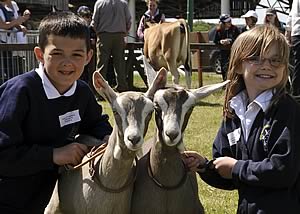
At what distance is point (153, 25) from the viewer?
12109 millimetres

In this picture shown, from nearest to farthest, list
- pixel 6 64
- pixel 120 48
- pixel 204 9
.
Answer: pixel 6 64 < pixel 120 48 < pixel 204 9

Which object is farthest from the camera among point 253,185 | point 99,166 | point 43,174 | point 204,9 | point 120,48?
point 204,9

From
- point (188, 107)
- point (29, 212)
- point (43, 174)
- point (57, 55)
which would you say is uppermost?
point (57, 55)

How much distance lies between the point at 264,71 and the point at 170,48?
25.9 feet

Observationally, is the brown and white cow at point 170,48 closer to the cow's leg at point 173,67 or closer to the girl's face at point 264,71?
the cow's leg at point 173,67

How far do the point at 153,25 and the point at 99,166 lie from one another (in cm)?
891

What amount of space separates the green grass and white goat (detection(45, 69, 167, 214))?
1.41 metres

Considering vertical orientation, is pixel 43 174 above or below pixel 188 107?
below

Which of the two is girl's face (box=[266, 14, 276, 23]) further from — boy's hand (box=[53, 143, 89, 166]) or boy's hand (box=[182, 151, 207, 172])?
boy's hand (box=[53, 143, 89, 166])

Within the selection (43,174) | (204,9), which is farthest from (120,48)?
(204,9)

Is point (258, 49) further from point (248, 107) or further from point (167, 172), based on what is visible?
point (167, 172)

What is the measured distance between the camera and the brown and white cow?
36.3 feet

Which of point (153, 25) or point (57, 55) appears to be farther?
point (153, 25)

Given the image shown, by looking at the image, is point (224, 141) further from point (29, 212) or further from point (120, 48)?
point (120, 48)
